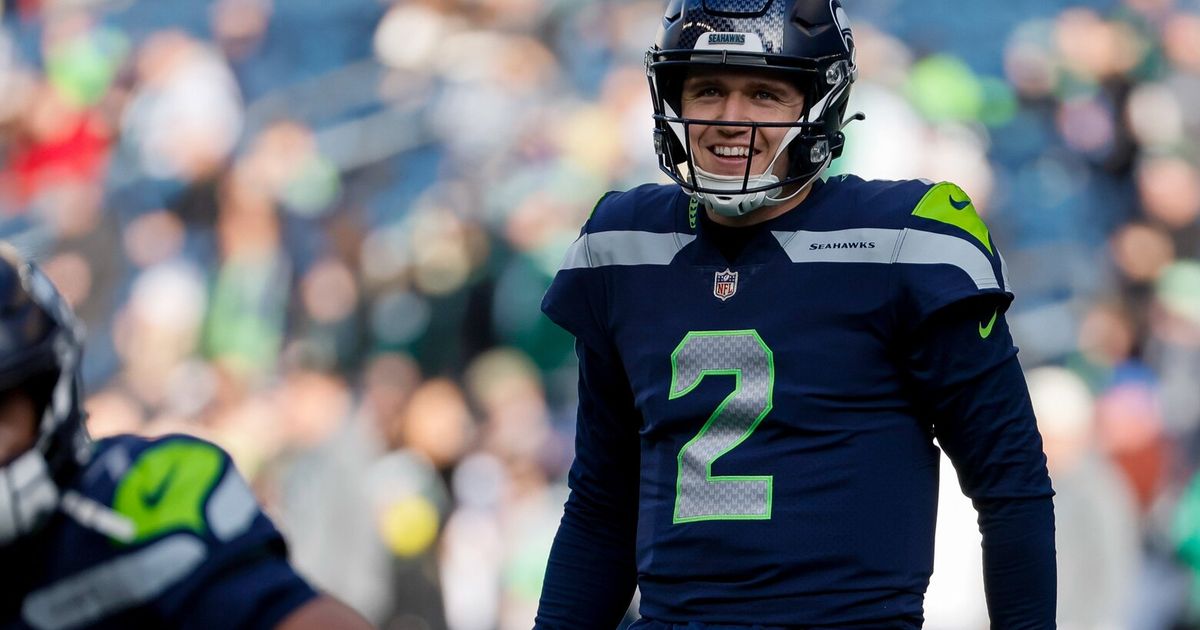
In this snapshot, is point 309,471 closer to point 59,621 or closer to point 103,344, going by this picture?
point 103,344

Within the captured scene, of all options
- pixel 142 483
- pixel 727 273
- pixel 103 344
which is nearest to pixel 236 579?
pixel 142 483

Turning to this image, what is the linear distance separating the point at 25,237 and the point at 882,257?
607 centimetres

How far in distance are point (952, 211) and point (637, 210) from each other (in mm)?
486

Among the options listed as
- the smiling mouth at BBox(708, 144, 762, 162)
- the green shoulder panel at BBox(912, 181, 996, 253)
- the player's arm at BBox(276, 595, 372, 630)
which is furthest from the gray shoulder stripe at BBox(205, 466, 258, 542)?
the green shoulder panel at BBox(912, 181, 996, 253)

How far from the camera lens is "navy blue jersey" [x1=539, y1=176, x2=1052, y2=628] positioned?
237 centimetres

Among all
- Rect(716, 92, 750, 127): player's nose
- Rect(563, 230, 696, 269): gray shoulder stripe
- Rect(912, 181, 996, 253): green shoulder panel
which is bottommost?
Rect(563, 230, 696, 269): gray shoulder stripe

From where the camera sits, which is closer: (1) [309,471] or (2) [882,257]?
(2) [882,257]

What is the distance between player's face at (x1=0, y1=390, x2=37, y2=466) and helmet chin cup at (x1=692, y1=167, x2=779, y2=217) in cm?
103

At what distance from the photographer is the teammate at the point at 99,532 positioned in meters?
1.82

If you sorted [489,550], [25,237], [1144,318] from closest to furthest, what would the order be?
[1144,318], [489,550], [25,237]

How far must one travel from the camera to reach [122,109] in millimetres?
7812

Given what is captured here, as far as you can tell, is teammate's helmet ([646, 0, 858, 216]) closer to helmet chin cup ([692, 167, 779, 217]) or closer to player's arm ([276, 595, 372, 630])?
helmet chin cup ([692, 167, 779, 217])

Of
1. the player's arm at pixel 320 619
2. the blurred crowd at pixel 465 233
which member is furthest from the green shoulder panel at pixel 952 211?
the blurred crowd at pixel 465 233

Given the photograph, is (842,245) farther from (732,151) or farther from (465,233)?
(465,233)
